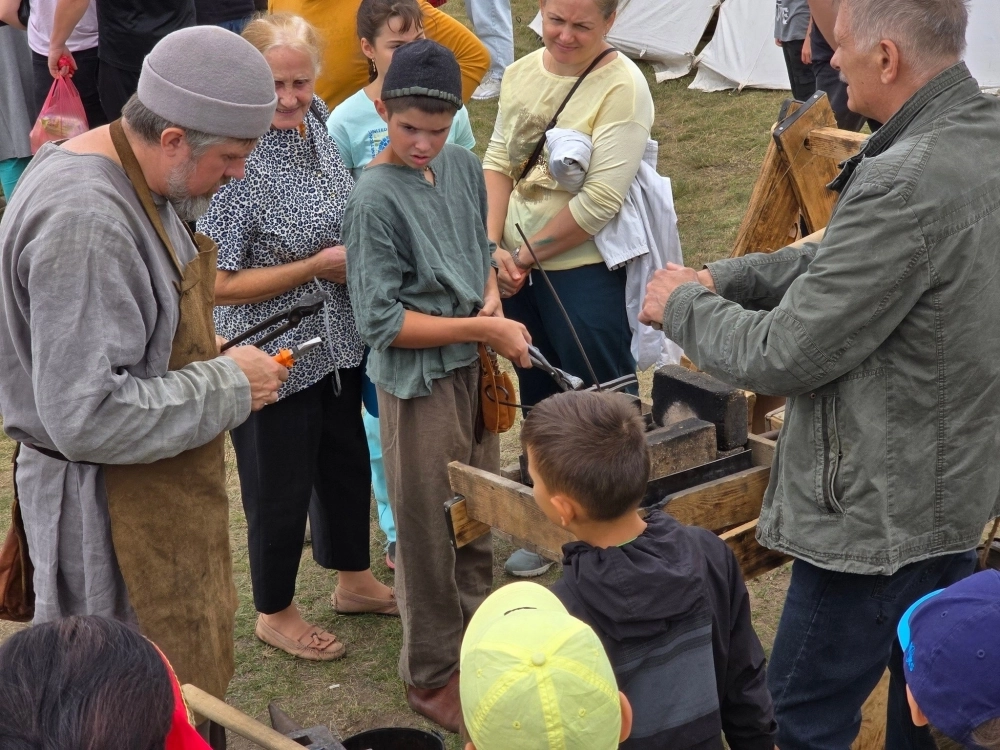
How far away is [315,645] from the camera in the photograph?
3855 mm

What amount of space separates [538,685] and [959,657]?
2.16 feet

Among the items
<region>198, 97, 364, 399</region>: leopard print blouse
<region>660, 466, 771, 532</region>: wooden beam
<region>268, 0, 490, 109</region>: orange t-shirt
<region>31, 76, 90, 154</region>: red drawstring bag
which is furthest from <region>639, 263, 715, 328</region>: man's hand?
<region>31, 76, 90, 154</region>: red drawstring bag

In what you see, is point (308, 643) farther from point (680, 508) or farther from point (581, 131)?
point (581, 131)

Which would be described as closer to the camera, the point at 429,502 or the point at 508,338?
the point at 508,338

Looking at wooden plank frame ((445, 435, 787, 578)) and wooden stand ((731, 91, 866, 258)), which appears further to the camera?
wooden stand ((731, 91, 866, 258))

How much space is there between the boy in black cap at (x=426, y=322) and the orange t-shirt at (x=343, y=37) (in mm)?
1524

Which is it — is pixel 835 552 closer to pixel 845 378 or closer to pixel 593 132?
pixel 845 378

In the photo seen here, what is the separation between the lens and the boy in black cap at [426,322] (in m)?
2.99

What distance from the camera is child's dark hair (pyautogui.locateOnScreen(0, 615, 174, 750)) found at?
138cm

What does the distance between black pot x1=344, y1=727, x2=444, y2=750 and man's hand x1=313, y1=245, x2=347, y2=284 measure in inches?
53.7

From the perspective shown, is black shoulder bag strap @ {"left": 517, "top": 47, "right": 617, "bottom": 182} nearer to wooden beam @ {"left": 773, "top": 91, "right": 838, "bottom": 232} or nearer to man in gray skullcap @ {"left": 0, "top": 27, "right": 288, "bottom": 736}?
wooden beam @ {"left": 773, "top": 91, "right": 838, "bottom": 232}

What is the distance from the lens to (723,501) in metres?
2.65

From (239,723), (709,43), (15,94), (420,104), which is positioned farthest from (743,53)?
(239,723)

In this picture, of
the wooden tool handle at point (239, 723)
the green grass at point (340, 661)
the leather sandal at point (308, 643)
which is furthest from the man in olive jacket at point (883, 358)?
the leather sandal at point (308, 643)
